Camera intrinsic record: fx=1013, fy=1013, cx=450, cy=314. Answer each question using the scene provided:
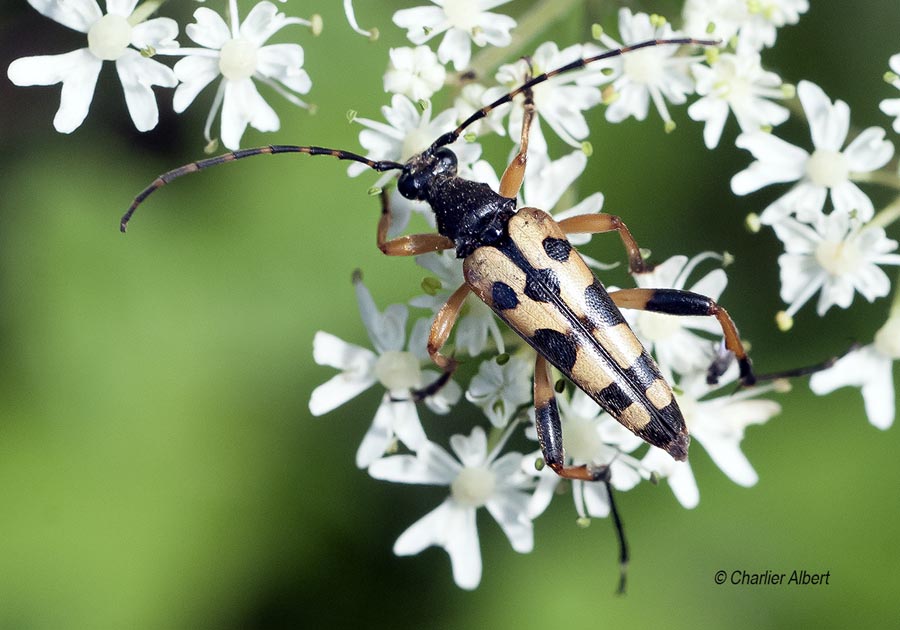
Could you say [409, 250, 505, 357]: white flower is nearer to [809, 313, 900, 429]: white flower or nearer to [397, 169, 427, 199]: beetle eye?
[397, 169, 427, 199]: beetle eye

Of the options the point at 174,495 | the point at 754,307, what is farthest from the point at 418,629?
the point at 754,307

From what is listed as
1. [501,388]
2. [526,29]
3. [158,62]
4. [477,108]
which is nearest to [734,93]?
[526,29]

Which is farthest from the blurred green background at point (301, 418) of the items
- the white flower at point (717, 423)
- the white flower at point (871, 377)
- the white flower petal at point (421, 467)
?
the white flower petal at point (421, 467)

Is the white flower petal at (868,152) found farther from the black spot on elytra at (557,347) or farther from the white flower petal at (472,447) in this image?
the white flower petal at (472,447)

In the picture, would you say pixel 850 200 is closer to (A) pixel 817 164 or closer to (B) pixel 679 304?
(A) pixel 817 164

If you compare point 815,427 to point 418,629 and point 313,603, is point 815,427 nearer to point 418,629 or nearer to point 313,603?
point 418,629

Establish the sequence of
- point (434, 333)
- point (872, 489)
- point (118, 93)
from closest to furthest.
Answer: point (434, 333) < point (872, 489) < point (118, 93)
